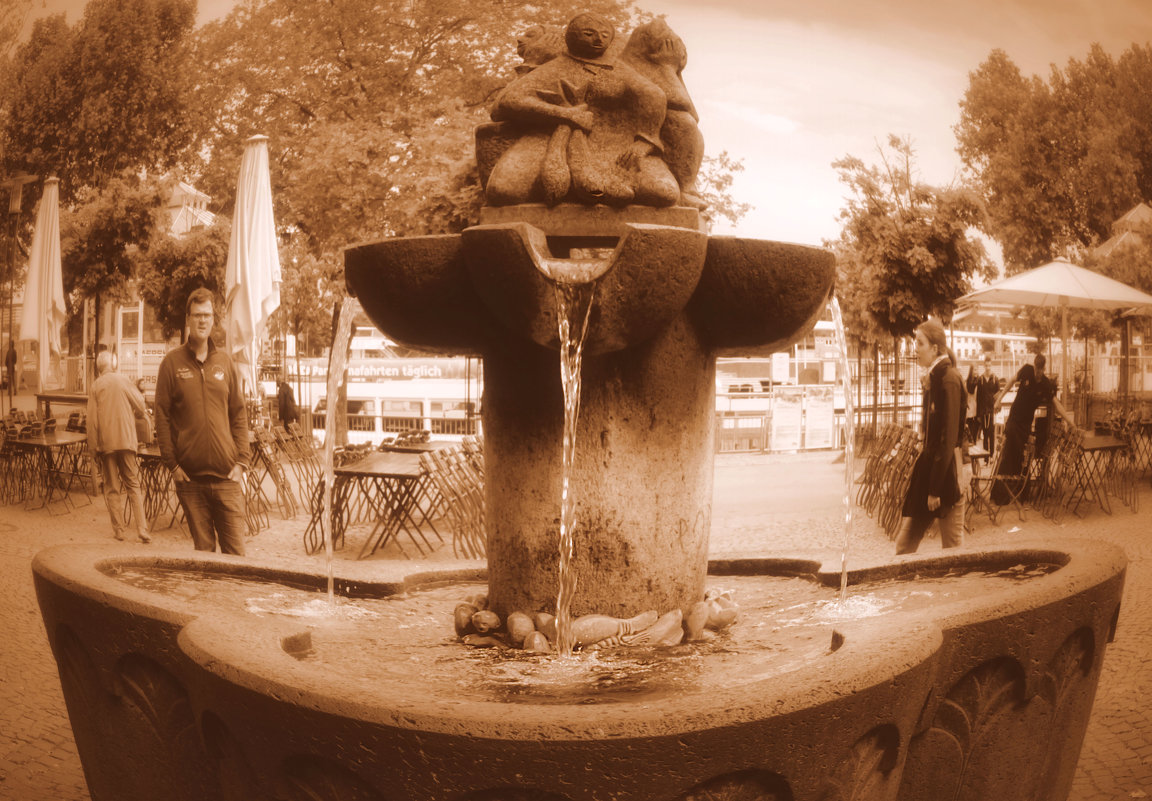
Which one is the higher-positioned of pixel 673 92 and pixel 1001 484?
pixel 673 92

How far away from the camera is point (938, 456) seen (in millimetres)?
7277

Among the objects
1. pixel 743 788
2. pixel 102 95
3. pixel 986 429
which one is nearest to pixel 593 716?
pixel 743 788

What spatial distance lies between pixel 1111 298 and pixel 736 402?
9146 mm

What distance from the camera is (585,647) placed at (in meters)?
3.60

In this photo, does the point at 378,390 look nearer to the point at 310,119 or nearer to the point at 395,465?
the point at 310,119

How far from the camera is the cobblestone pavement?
450 centimetres

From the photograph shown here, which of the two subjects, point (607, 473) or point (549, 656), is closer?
point (549, 656)

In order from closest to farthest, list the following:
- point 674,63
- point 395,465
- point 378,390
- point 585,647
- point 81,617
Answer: point 81,617
point 585,647
point 674,63
point 395,465
point 378,390

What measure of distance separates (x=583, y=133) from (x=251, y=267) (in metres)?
9.78

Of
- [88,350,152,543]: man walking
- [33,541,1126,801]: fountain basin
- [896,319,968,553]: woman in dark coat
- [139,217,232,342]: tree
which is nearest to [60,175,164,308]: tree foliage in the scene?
[139,217,232,342]: tree

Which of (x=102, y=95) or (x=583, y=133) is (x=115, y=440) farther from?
(x=102, y=95)

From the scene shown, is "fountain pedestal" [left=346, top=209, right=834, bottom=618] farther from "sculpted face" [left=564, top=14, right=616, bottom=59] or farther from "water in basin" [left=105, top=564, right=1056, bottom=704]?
"sculpted face" [left=564, top=14, right=616, bottom=59]

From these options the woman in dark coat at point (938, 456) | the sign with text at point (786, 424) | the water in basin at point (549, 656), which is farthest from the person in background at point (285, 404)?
the water in basin at point (549, 656)

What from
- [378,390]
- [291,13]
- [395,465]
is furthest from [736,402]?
[395,465]
